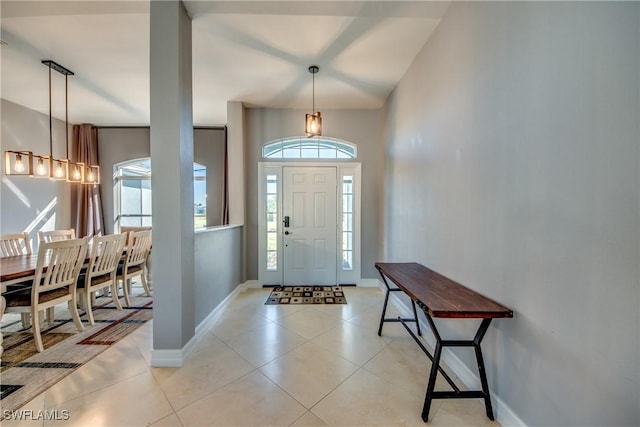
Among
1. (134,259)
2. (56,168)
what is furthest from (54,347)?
(56,168)

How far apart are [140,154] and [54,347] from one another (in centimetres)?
393

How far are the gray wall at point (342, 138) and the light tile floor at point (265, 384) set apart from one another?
171 centimetres

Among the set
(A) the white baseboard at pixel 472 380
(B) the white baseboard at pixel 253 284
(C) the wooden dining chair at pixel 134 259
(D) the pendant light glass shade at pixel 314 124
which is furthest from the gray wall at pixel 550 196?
(C) the wooden dining chair at pixel 134 259

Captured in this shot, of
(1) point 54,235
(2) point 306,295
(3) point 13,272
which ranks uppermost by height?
(1) point 54,235

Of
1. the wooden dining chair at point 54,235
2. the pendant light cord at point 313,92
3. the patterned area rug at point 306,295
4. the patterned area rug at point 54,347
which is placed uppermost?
the pendant light cord at point 313,92

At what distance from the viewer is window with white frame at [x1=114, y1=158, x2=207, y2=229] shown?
520 cm

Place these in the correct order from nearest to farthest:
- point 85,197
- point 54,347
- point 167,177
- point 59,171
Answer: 1. point 167,177
2. point 54,347
3. point 59,171
4. point 85,197

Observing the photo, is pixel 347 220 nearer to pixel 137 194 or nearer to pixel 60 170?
pixel 60 170

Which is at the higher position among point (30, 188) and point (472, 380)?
point (30, 188)

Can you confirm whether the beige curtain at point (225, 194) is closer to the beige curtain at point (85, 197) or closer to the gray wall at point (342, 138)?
the gray wall at point (342, 138)

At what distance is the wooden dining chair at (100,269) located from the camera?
9.27 ft

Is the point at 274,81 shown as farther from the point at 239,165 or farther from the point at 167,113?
the point at 167,113

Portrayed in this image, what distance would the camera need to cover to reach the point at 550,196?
4.05ft

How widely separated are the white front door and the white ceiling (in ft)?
4.10
